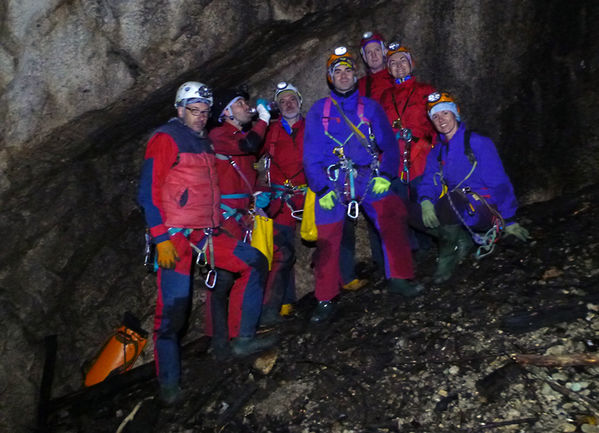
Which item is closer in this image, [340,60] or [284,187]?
[340,60]

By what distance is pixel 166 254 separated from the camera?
Result: 6078mm

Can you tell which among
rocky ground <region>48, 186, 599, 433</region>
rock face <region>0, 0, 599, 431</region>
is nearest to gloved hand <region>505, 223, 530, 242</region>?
rocky ground <region>48, 186, 599, 433</region>

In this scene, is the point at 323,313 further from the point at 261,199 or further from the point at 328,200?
the point at 261,199

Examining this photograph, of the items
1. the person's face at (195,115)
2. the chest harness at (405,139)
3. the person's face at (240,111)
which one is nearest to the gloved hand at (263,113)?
the person's face at (240,111)

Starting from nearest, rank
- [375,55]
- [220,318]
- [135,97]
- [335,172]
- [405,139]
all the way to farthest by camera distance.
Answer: [335,172], [220,318], [135,97], [405,139], [375,55]

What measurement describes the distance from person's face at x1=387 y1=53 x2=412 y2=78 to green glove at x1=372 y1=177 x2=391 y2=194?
5.76ft

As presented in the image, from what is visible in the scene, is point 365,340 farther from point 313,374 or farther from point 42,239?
point 42,239

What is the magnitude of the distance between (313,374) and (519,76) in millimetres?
5935

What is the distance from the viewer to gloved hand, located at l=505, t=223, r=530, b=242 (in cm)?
677

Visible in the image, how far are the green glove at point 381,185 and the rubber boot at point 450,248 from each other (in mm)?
976

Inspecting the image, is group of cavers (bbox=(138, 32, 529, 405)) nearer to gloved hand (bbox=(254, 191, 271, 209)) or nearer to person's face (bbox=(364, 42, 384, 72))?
gloved hand (bbox=(254, 191, 271, 209))

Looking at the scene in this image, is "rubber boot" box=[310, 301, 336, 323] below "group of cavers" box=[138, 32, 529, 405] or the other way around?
below

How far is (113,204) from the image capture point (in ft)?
27.2

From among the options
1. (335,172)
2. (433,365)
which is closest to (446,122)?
(335,172)
